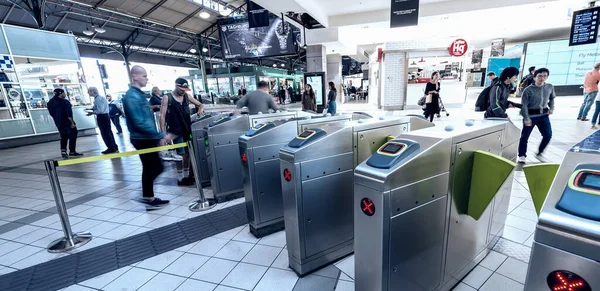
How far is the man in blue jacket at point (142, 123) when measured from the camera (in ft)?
8.82

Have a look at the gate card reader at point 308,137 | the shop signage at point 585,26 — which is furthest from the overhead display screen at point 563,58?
the gate card reader at point 308,137

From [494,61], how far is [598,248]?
21.1 meters

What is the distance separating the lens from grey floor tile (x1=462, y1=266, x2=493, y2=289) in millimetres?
1730

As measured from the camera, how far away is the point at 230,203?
3.16m

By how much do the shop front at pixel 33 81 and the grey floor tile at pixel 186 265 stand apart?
31.7ft

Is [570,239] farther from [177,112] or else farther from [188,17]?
[188,17]

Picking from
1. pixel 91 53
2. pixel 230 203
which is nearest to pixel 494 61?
pixel 230 203

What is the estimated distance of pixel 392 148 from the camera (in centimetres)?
127

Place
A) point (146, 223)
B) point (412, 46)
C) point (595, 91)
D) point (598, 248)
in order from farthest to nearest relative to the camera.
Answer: point (412, 46)
point (595, 91)
point (146, 223)
point (598, 248)

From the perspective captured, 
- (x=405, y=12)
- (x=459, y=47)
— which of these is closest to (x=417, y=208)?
(x=405, y=12)

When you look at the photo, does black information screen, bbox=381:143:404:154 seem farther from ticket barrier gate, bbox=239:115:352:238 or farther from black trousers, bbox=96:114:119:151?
black trousers, bbox=96:114:119:151

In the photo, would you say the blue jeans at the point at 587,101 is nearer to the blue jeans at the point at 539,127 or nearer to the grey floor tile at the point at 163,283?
the blue jeans at the point at 539,127

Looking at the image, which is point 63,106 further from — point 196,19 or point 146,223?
point 196,19

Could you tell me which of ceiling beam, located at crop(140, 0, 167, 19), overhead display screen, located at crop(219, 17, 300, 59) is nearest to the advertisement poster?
overhead display screen, located at crop(219, 17, 300, 59)
